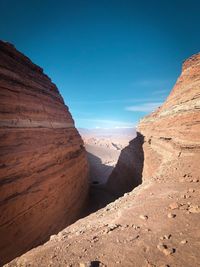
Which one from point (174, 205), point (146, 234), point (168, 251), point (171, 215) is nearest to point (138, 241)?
point (146, 234)

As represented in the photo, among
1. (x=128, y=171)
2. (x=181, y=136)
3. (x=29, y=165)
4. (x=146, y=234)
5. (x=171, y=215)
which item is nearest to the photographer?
(x=146, y=234)

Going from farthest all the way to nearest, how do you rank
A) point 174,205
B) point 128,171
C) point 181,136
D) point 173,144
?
point 128,171, point 173,144, point 181,136, point 174,205

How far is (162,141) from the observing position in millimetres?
12711

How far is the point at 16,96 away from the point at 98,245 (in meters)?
8.33

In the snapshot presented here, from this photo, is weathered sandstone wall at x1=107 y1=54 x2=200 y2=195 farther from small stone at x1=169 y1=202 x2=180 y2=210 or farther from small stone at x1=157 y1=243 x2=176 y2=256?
small stone at x1=157 y1=243 x2=176 y2=256

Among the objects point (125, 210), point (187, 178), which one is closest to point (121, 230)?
point (125, 210)

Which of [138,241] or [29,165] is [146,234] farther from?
[29,165]

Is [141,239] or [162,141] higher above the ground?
[162,141]

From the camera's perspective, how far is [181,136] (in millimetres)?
9906

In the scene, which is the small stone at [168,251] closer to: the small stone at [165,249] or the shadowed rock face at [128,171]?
the small stone at [165,249]

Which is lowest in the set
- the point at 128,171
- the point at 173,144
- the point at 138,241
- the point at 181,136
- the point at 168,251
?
the point at 128,171

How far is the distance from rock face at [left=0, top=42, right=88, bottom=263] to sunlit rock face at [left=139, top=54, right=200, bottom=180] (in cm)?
534

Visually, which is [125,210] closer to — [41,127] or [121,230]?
[121,230]

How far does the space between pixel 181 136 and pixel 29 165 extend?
767 cm
